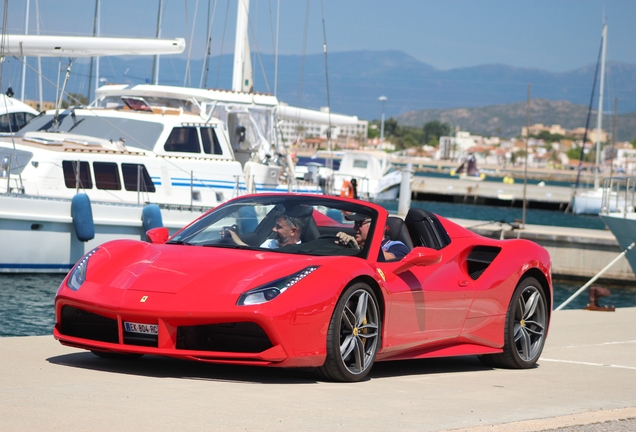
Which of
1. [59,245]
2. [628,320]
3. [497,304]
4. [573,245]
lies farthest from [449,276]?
[573,245]

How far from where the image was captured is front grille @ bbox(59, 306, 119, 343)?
616 cm

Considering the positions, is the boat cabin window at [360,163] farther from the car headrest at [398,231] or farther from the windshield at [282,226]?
the windshield at [282,226]

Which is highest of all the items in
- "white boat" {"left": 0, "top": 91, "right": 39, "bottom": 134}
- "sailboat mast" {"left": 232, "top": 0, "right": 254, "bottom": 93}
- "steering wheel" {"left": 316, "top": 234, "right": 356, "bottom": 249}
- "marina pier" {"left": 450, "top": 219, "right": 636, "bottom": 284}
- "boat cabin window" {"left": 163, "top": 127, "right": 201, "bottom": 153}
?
"sailboat mast" {"left": 232, "top": 0, "right": 254, "bottom": 93}

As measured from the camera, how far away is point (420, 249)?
691 cm

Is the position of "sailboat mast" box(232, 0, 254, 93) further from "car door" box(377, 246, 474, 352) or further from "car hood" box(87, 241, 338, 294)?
"car hood" box(87, 241, 338, 294)

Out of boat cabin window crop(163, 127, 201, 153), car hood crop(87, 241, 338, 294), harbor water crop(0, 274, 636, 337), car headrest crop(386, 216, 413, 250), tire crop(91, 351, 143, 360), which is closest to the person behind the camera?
car hood crop(87, 241, 338, 294)

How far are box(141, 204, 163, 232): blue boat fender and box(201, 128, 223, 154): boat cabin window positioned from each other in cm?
219

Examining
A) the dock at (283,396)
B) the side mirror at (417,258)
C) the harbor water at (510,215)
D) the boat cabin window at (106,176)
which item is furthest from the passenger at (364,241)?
the harbor water at (510,215)

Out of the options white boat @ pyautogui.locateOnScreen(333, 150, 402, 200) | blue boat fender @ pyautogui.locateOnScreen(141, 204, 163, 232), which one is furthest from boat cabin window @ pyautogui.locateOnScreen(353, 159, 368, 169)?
blue boat fender @ pyautogui.locateOnScreen(141, 204, 163, 232)

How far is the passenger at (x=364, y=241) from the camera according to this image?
6.96 meters

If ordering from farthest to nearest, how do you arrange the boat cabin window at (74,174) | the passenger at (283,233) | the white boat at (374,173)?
the white boat at (374,173) → the boat cabin window at (74,174) → the passenger at (283,233)

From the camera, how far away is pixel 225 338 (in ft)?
19.7

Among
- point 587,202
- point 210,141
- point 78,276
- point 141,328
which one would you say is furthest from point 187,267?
point 587,202

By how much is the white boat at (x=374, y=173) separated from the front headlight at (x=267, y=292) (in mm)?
49646
